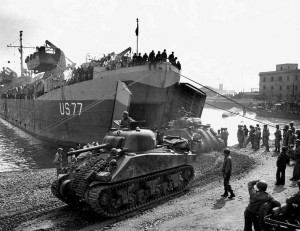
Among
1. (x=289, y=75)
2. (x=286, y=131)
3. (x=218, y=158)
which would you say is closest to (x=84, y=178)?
(x=218, y=158)

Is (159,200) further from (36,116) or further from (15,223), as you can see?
(36,116)

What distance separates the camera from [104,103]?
19859mm

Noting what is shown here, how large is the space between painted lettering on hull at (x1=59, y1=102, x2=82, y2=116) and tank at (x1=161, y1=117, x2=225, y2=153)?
7086mm

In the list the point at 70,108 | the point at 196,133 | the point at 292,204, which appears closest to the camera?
the point at 292,204

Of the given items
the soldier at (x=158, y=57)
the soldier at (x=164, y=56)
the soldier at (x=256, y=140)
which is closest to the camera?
the soldier at (x=256, y=140)

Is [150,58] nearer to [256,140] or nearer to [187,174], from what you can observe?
[256,140]

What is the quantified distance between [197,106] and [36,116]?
52.3 feet

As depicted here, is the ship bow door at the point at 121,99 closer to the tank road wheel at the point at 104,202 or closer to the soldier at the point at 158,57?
the soldier at the point at 158,57

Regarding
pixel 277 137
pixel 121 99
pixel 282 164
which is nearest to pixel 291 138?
pixel 277 137

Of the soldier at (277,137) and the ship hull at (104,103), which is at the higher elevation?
the ship hull at (104,103)

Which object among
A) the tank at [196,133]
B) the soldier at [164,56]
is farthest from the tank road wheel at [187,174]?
the soldier at [164,56]

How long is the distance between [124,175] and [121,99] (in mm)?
10874

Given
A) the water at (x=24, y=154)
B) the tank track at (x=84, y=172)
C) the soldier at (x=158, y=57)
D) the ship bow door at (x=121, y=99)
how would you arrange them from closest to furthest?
the tank track at (x=84, y=172), the ship bow door at (x=121, y=99), the water at (x=24, y=154), the soldier at (x=158, y=57)

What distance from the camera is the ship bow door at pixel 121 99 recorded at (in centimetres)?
1828
